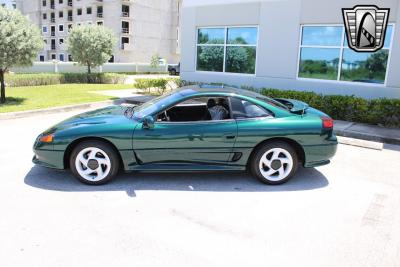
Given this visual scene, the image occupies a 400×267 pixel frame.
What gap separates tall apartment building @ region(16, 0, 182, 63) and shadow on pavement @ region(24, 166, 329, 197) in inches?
1982

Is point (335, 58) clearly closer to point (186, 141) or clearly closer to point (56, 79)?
point (186, 141)

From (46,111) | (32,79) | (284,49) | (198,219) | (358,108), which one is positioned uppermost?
(284,49)

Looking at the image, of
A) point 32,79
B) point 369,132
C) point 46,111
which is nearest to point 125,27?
point 32,79

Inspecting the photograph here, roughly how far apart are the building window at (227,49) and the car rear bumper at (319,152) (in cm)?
817

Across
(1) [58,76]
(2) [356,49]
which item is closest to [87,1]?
(1) [58,76]

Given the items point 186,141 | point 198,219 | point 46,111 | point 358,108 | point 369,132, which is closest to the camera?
point 198,219

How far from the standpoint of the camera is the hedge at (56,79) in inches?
713

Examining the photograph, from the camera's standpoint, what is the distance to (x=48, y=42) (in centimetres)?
6200

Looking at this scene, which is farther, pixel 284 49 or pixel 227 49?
pixel 227 49

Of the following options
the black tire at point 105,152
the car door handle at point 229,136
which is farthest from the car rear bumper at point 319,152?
the black tire at point 105,152

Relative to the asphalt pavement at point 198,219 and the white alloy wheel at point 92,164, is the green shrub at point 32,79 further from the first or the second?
the white alloy wheel at point 92,164

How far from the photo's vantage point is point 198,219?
400cm

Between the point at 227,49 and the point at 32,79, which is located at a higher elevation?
the point at 227,49

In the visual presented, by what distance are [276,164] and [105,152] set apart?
2.42 meters
